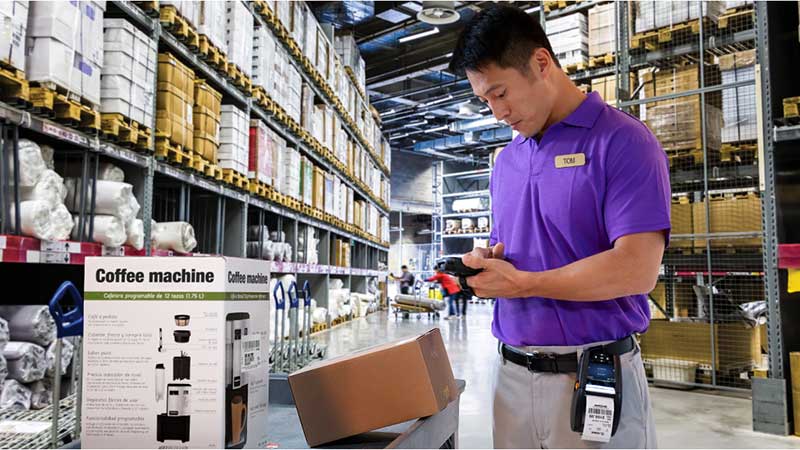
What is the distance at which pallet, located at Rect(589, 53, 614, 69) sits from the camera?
7781 millimetres

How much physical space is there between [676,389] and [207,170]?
217 inches

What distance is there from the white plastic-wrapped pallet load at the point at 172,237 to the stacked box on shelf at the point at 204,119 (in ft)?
2.65

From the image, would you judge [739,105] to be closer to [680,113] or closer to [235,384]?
[680,113]

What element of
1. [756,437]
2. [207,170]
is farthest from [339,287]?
[756,437]

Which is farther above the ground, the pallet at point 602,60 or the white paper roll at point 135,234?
the pallet at point 602,60

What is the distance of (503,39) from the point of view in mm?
1627

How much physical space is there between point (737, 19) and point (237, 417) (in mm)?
7305

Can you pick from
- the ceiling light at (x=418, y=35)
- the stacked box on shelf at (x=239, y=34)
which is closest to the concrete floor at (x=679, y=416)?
the stacked box on shelf at (x=239, y=34)

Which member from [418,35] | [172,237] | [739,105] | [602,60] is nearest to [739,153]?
[739,105]

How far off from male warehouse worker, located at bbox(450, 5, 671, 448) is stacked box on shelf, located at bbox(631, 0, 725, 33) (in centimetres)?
573

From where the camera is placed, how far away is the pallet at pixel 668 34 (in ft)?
21.9

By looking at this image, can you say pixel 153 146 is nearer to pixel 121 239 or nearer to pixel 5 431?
pixel 121 239

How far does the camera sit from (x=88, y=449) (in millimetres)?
1265

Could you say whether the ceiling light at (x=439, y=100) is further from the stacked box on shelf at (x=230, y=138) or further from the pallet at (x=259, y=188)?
the stacked box on shelf at (x=230, y=138)
